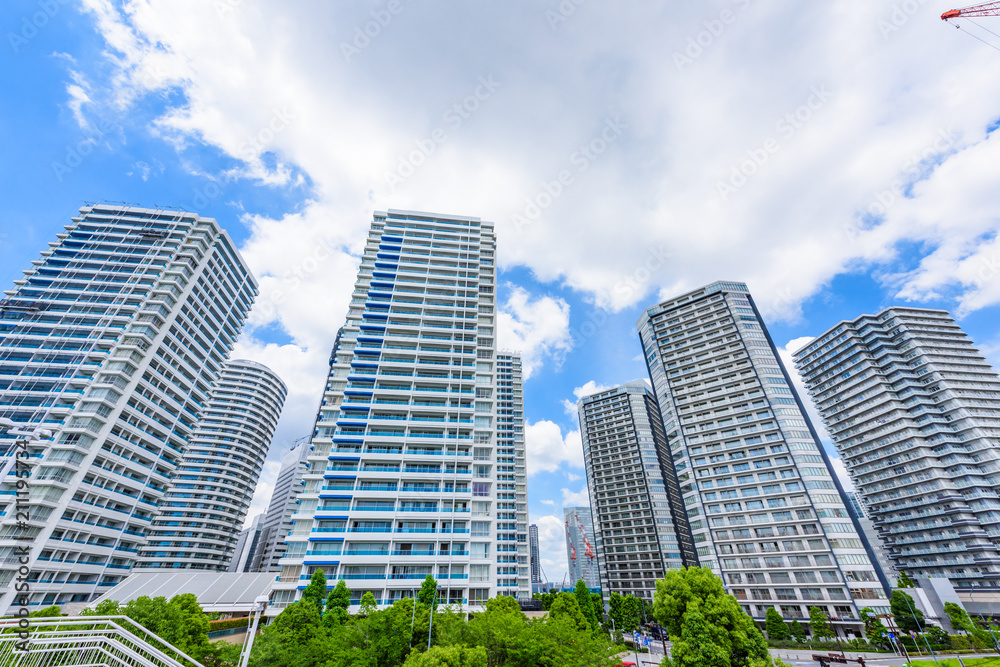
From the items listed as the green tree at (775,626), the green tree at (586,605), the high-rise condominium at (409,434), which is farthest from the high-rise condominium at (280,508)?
the green tree at (775,626)

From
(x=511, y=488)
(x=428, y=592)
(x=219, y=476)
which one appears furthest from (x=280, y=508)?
(x=428, y=592)

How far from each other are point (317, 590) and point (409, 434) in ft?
70.2

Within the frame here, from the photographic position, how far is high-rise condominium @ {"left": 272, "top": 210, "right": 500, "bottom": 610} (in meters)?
48.7

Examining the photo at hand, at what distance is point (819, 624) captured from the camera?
178 ft

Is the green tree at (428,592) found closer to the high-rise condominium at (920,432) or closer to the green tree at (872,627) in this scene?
the green tree at (872,627)

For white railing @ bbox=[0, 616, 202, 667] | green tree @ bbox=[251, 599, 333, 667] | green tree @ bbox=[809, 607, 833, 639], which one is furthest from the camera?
green tree @ bbox=[809, 607, 833, 639]

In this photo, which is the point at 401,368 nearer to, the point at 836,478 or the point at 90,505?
the point at 90,505

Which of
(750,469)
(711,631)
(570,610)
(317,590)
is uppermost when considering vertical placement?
(750,469)

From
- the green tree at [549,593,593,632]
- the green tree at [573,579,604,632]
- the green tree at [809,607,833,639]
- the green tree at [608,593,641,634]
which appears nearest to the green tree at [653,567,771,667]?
the green tree at [549,593,593,632]

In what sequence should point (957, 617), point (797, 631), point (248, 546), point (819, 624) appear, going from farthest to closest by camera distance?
1. point (248, 546)
2. point (797, 631)
3. point (819, 624)
4. point (957, 617)

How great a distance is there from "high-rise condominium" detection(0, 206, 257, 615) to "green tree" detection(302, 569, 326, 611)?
31644mm

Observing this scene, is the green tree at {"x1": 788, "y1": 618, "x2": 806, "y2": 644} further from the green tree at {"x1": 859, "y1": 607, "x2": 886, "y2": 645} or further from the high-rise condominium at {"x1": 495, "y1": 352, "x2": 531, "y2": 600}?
the high-rise condominium at {"x1": 495, "y1": 352, "x2": 531, "y2": 600}

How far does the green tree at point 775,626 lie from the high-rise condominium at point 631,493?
1564 inches

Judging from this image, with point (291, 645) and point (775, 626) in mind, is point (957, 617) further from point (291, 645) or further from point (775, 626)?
point (291, 645)
